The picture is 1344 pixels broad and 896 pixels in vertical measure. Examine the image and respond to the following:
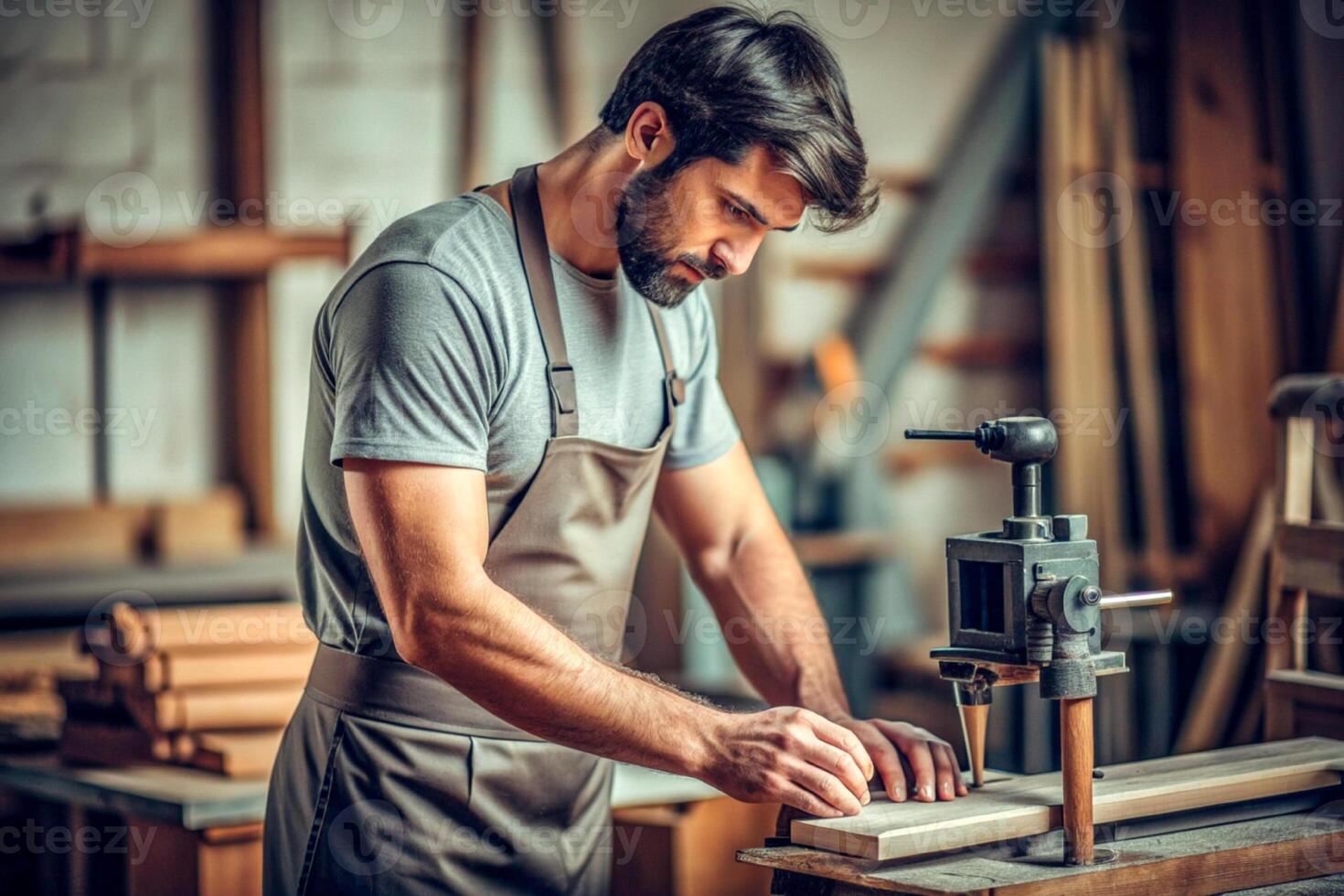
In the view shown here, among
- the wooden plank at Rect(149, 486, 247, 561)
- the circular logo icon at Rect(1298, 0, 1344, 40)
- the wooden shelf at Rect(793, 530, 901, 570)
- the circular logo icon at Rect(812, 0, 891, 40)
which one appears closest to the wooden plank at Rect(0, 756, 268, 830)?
the wooden plank at Rect(149, 486, 247, 561)

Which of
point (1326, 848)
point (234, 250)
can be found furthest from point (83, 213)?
point (1326, 848)

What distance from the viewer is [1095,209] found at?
5.49m

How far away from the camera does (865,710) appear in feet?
17.6

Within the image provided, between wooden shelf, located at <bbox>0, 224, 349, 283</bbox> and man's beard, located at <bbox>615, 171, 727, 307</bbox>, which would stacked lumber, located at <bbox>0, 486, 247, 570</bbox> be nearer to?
wooden shelf, located at <bbox>0, 224, 349, 283</bbox>

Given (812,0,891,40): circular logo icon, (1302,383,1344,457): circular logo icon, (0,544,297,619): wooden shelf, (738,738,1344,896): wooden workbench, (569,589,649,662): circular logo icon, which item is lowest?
(738,738,1344,896): wooden workbench

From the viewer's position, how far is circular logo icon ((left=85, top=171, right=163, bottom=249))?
5.02 metres

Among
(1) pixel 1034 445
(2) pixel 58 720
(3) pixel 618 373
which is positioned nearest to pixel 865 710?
(2) pixel 58 720

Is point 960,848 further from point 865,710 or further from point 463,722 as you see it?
point 865,710

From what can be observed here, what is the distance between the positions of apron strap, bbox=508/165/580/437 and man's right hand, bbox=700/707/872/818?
514 millimetres

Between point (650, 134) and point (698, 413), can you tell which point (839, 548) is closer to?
point (698, 413)

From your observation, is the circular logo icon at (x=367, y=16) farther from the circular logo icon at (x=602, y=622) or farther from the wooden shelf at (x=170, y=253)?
the circular logo icon at (x=602, y=622)

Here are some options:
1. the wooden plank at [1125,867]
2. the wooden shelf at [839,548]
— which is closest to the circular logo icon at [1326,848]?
the wooden plank at [1125,867]

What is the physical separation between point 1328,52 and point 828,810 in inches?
155

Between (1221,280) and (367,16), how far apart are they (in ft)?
9.79
